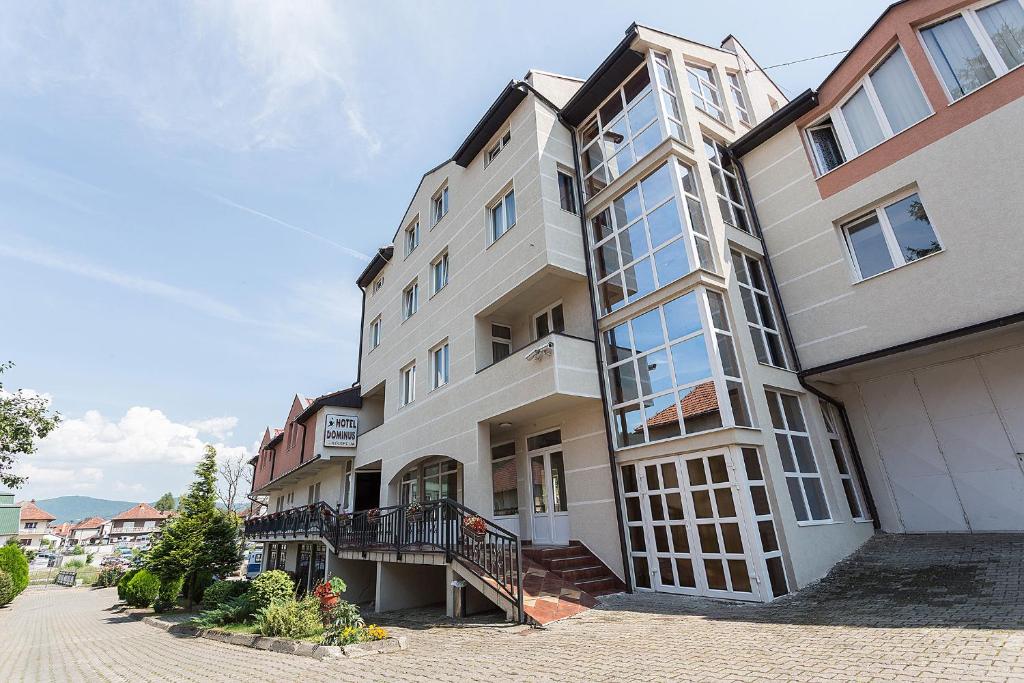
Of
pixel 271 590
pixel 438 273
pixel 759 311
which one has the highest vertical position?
pixel 438 273

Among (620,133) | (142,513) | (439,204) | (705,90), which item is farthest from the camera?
(142,513)

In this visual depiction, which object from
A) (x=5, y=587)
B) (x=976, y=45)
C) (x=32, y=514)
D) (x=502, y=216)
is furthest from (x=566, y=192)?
(x=32, y=514)

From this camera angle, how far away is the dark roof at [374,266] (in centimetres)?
2112

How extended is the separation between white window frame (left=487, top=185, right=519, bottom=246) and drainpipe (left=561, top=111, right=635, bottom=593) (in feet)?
5.81

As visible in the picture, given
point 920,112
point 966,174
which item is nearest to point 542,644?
point 966,174

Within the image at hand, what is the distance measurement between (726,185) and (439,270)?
30.6ft

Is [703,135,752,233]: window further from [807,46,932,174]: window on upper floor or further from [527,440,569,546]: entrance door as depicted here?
[527,440,569,546]: entrance door

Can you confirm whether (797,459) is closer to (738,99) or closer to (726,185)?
(726,185)

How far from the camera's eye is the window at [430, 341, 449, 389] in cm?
1477

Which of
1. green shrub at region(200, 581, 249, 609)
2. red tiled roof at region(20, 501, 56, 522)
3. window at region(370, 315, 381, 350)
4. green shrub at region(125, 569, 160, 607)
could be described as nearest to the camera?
green shrub at region(200, 581, 249, 609)

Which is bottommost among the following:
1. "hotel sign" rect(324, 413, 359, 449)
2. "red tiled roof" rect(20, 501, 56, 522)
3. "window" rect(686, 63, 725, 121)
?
"hotel sign" rect(324, 413, 359, 449)

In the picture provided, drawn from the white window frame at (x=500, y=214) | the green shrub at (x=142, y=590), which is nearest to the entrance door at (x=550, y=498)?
the white window frame at (x=500, y=214)

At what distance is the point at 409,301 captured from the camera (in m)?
18.6

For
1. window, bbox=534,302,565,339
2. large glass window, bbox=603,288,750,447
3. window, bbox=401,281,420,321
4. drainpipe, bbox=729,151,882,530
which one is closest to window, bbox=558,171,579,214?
window, bbox=534,302,565,339
